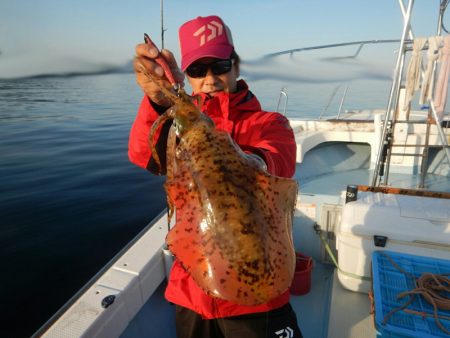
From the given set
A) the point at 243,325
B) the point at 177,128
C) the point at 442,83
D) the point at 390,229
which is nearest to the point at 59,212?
the point at 243,325

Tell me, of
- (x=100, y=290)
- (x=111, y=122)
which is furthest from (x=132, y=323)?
(x=111, y=122)

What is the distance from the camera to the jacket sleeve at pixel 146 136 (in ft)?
6.75

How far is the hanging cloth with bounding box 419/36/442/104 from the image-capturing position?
5.08 metres

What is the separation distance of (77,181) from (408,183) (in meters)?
10.6

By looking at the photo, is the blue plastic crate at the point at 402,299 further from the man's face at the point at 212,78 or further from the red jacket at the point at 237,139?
the man's face at the point at 212,78

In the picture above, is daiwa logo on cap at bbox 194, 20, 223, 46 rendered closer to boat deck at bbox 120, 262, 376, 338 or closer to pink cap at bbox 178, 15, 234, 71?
pink cap at bbox 178, 15, 234, 71

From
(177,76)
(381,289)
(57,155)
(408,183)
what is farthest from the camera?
(57,155)

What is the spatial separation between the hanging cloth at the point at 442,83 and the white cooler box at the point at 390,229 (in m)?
2.89

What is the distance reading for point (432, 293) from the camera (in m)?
2.56

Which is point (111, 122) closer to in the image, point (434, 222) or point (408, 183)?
point (408, 183)

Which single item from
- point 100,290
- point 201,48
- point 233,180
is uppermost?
point 201,48

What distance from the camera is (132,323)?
3.30m

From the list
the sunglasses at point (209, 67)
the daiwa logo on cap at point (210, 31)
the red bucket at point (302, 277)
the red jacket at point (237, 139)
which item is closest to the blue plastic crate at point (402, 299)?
the red jacket at point (237, 139)

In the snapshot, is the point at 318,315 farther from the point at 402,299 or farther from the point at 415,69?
the point at 415,69
